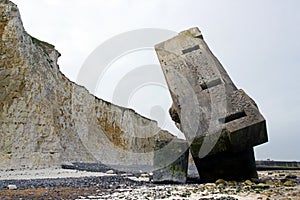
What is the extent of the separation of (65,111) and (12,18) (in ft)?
27.7

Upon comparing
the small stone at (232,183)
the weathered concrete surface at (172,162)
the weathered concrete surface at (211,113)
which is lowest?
the small stone at (232,183)

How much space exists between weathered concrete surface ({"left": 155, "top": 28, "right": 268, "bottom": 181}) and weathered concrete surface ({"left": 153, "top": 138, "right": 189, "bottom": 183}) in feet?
2.02

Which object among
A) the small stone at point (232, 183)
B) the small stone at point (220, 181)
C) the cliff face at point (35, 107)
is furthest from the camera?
the cliff face at point (35, 107)

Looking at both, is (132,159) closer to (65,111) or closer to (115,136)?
(115,136)

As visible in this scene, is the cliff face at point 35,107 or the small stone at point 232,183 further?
the cliff face at point 35,107

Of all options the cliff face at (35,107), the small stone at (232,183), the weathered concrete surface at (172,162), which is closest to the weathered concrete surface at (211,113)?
the small stone at (232,183)

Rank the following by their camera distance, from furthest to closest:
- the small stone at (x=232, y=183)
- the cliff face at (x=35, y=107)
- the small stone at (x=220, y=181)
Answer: the cliff face at (x=35, y=107) → the small stone at (x=220, y=181) → the small stone at (x=232, y=183)

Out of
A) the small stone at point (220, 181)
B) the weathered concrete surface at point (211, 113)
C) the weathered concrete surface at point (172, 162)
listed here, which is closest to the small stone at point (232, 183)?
the small stone at point (220, 181)

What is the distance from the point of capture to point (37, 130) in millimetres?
16266

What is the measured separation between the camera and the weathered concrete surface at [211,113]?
6.62 metres

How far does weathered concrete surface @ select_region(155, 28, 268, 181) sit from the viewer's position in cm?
662

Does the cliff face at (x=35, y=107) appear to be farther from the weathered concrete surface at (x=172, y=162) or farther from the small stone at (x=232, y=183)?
the small stone at (x=232, y=183)

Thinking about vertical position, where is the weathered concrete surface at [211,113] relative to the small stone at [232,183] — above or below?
above

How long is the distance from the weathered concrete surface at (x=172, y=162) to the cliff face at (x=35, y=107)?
27.2 feet
